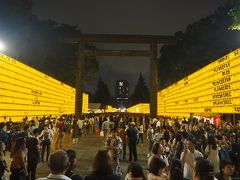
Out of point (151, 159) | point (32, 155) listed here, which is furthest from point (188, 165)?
point (32, 155)

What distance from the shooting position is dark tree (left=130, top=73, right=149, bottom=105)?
110 metres

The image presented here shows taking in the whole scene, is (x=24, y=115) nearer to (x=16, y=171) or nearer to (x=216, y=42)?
(x=16, y=171)

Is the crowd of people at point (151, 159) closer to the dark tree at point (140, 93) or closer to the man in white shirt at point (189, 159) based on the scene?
the man in white shirt at point (189, 159)

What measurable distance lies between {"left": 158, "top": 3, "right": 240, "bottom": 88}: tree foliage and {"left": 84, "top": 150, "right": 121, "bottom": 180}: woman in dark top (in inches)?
843

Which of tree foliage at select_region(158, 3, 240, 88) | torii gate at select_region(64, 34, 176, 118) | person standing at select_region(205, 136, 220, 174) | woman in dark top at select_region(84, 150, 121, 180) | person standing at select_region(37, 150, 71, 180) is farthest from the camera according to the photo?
tree foliage at select_region(158, 3, 240, 88)

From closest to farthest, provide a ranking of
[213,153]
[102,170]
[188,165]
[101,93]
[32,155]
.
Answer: [102,170]
[188,165]
[213,153]
[32,155]
[101,93]

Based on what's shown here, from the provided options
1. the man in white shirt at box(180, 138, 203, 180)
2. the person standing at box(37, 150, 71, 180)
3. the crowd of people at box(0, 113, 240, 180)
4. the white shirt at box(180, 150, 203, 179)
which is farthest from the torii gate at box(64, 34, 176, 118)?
the person standing at box(37, 150, 71, 180)

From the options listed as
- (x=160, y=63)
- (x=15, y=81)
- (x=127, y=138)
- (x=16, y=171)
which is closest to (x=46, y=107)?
(x=15, y=81)

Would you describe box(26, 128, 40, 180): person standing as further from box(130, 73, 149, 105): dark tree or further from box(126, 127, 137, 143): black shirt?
box(130, 73, 149, 105): dark tree

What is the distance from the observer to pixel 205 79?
15438 millimetres

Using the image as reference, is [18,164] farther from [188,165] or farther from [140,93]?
[140,93]

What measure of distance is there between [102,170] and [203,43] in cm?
2795

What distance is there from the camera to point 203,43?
2933 centimetres

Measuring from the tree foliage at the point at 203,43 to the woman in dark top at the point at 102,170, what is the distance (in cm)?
2140
